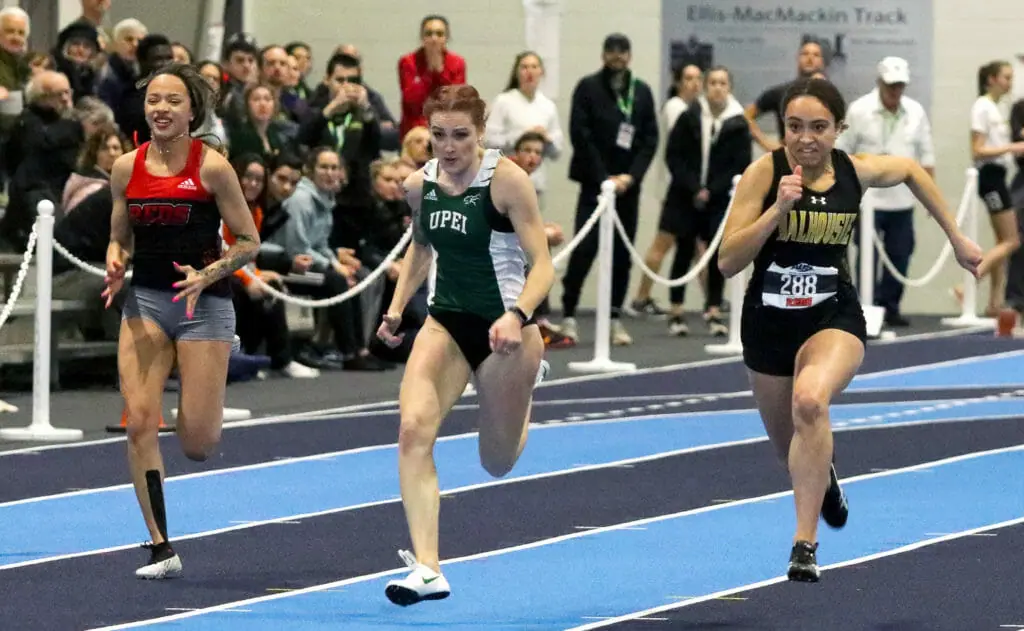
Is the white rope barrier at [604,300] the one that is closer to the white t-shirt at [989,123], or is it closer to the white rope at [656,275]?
the white rope at [656,275]

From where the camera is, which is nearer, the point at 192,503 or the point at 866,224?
the point at 192,503

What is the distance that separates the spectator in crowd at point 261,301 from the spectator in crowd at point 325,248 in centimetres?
22

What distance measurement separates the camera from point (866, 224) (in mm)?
19922

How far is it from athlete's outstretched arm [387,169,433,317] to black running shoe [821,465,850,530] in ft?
5.85

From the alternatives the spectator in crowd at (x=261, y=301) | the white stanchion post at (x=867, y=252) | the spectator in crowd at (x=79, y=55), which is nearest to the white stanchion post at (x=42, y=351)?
the spectator in crowd at (x=261, y=301)

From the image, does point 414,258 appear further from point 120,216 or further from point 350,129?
point 350,129

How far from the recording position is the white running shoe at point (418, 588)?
7730 millimetres

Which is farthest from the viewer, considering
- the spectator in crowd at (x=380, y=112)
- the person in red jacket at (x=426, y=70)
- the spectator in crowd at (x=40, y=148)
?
the person in red jacket at (x=426, y=70)

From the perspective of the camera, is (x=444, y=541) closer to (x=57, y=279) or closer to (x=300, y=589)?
(x=300, y=589)

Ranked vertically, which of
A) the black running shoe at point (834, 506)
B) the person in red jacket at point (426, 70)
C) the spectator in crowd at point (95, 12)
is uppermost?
the spectator in crowd at point (95, 12)

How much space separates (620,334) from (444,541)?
9053mm

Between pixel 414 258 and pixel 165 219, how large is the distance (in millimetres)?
1038

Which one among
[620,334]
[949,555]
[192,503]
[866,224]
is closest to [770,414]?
[949,555]

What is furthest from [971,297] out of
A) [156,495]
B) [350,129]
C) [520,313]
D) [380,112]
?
[520,313]
